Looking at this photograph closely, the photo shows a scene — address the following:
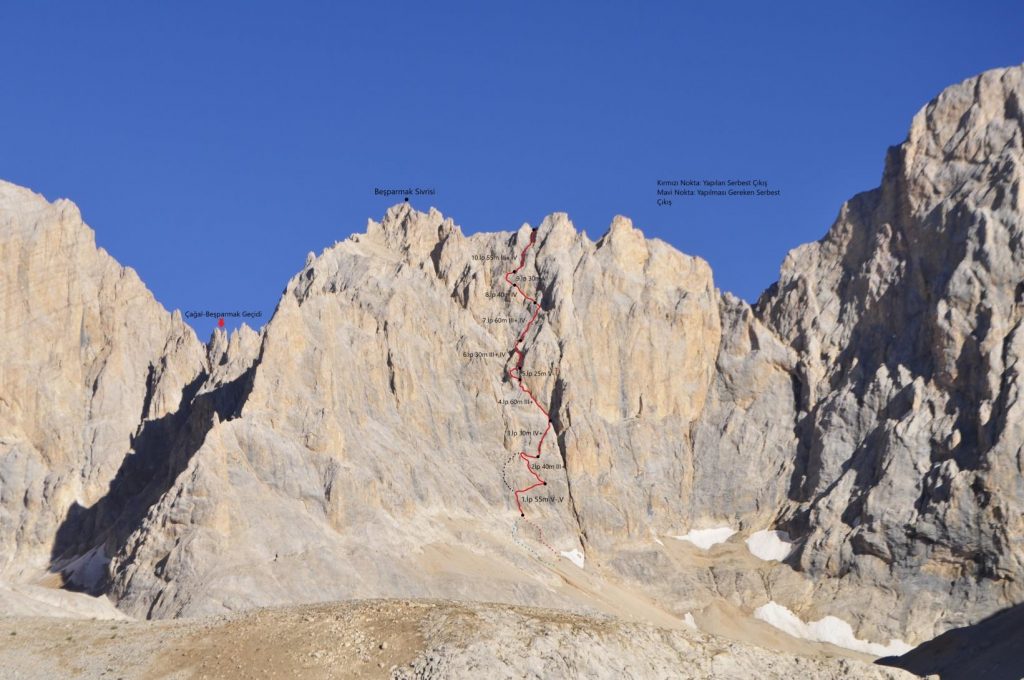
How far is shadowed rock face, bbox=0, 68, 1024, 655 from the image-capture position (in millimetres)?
125250

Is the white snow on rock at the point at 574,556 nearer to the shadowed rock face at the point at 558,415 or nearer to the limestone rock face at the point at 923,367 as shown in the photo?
the shadowed rock face at the point at 558,415

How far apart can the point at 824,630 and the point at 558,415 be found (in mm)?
32217

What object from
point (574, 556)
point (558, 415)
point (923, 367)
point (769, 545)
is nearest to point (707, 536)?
point (769, 545)

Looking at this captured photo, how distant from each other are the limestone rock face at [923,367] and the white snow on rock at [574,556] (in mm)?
18940

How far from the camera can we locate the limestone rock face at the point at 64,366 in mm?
138375

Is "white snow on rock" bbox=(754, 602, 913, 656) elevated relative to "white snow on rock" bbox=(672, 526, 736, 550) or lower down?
lower down

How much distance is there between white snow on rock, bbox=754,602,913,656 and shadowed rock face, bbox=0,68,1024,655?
126 cm

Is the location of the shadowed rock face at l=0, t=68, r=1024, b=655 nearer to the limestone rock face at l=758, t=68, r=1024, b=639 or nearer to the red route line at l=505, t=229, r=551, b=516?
the limestone rock face at l=758, t=68, r=1024, b=639

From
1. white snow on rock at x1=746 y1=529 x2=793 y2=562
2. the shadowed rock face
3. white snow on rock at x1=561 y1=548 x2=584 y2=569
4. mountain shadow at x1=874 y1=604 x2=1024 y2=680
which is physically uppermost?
the shadowed rock face

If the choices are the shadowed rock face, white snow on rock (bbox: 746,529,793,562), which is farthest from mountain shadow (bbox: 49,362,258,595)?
white snow on rock (bbox: 746,529,793,562)

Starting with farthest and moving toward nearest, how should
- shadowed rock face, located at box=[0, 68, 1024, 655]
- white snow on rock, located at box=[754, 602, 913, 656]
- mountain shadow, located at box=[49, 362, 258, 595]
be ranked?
white snow on rock, located at box=[754, 602, 913, 656] → mountain shadow, located at box=[49, 362, 258, 595] → shadowed rock face, located at box=[0, 68, 1024, 655]

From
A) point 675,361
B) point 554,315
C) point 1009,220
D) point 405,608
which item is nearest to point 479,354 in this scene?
point 554,315

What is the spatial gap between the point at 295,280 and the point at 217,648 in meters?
94.9

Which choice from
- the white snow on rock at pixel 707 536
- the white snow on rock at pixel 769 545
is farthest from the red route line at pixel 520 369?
the white snow on rock at pixel 769 545
